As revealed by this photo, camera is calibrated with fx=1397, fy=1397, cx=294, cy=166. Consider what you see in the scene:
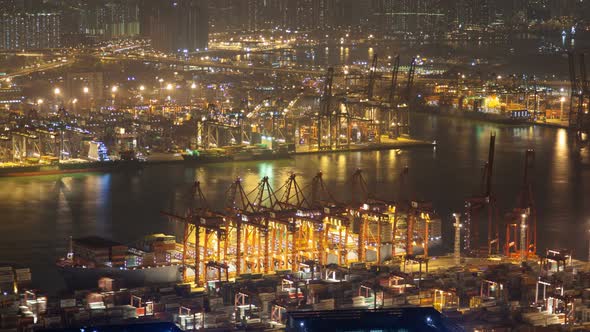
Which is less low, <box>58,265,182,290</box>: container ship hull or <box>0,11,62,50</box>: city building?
<box>0,11,62,50</box>: city building

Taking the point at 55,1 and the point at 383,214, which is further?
the point at 55,1

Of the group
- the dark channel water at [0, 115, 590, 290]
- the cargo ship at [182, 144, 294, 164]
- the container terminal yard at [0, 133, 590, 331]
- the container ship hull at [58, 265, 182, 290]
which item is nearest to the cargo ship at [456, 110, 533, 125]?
the dark channel water at [0, 115, 590, 290]

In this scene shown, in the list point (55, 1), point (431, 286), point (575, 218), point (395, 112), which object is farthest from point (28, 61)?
point (431, 286)

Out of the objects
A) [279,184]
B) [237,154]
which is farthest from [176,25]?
[279,184]

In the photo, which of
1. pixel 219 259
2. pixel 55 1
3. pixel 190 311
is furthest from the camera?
pixel 55 1

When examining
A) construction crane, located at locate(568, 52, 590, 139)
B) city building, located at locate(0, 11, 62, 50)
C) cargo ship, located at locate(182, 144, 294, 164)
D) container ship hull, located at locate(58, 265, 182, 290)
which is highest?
city building, located at locate(0, 11, 62, 50)

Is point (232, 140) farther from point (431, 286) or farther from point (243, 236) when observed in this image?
point (431, 286)

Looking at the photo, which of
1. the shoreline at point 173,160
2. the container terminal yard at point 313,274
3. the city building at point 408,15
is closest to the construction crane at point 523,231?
the container terminal yard at point 313,274

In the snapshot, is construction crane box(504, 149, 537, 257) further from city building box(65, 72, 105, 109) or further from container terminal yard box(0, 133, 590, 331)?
city building box(65, 72, 105, 109)

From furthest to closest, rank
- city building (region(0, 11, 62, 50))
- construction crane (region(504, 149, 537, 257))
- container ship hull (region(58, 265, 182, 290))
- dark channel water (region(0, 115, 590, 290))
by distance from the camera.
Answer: city building (region(0, 11, 62, 50)), dark channel water (region(0, 115, 590, 290)), construction crane (region(504, 149, 537, 257)), container ship hull (region(58, 265, 182, 290))
